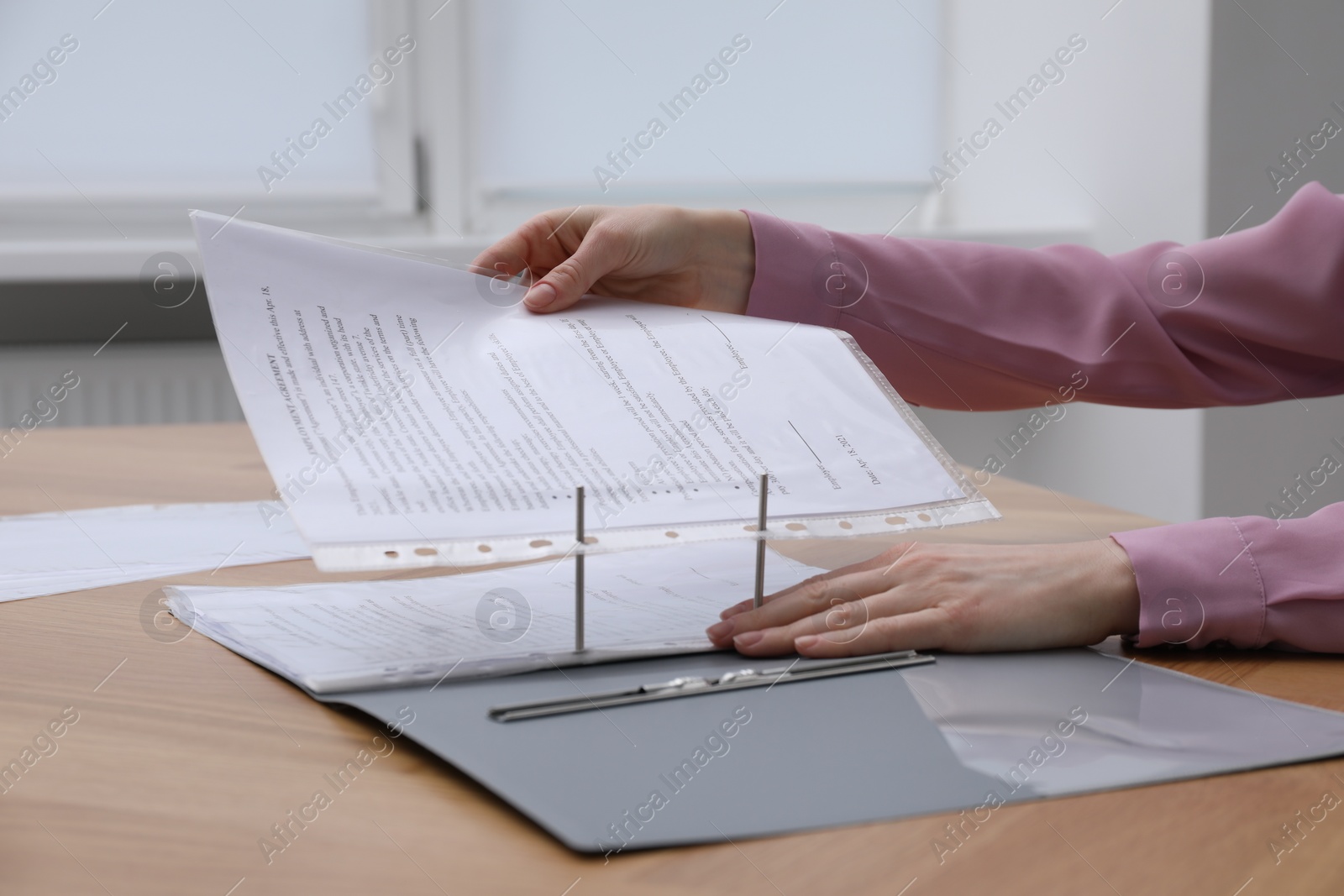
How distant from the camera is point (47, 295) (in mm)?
1855

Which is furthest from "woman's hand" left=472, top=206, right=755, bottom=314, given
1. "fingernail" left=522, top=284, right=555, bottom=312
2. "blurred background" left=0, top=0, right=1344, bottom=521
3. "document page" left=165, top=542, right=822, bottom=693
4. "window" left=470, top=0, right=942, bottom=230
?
"window" left=470, top=0, right=942, bottom=230

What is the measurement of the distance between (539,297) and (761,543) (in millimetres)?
230

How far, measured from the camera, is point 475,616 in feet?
1.98

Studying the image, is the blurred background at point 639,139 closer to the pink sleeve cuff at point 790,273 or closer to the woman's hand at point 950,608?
the pink sleeve cuff at point 790,273

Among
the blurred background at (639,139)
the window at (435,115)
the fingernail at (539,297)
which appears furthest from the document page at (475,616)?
the window at (435,115)

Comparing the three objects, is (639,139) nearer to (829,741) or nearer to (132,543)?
(132,543)

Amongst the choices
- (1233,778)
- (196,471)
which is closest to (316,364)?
(1233,778)

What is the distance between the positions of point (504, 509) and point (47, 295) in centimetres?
167

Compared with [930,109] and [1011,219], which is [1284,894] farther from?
[930,109]

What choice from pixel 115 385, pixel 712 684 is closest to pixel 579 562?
pixel 712 684

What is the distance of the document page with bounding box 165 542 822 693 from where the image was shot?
523mm

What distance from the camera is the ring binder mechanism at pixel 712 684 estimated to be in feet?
1.54

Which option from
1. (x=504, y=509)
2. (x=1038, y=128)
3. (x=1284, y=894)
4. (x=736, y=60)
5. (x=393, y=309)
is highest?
(x=736, y=60)

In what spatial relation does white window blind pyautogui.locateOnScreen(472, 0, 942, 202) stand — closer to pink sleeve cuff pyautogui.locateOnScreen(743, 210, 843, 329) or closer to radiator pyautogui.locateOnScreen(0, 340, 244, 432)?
radiator pyautogui.locateOnScreen(0, 340, 244, 432)
